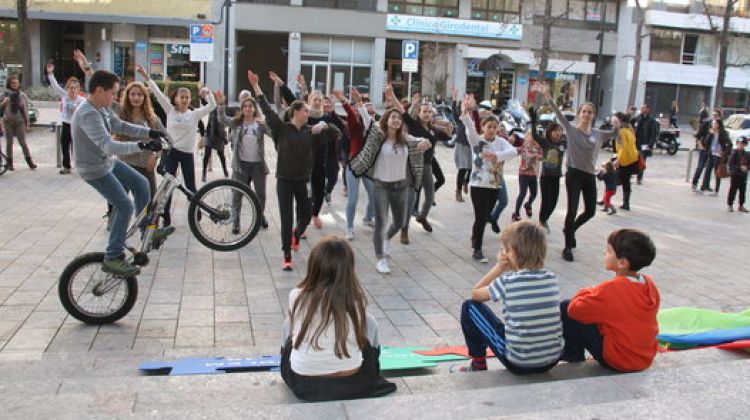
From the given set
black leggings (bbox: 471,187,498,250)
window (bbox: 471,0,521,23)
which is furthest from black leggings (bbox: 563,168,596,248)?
window (bbox: 471,0,521,23)

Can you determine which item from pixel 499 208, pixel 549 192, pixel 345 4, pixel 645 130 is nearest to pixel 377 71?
pixel 345 4

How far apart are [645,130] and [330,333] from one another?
1525cm

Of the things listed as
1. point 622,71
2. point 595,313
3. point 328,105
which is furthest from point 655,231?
point 622,71

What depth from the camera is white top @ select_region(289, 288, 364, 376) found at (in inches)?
141

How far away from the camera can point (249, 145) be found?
8.52 m

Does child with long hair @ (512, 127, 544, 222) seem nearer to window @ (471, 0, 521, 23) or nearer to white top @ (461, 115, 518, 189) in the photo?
white top @ (461, 115, 518, 189)

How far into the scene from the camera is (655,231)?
10.6m

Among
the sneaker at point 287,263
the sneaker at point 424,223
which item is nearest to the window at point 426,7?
the sneaker at point 424,223

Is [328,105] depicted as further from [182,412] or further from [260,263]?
[182,412]

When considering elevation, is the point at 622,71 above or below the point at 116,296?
above

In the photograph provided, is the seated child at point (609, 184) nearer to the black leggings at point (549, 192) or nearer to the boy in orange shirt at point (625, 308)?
the black leggings at point (549, 192)

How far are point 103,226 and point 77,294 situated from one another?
3.71 meters

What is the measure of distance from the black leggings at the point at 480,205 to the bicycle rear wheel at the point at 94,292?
3969 millimetres

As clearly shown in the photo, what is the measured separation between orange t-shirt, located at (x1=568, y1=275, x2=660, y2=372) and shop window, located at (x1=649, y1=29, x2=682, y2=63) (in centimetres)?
4463
